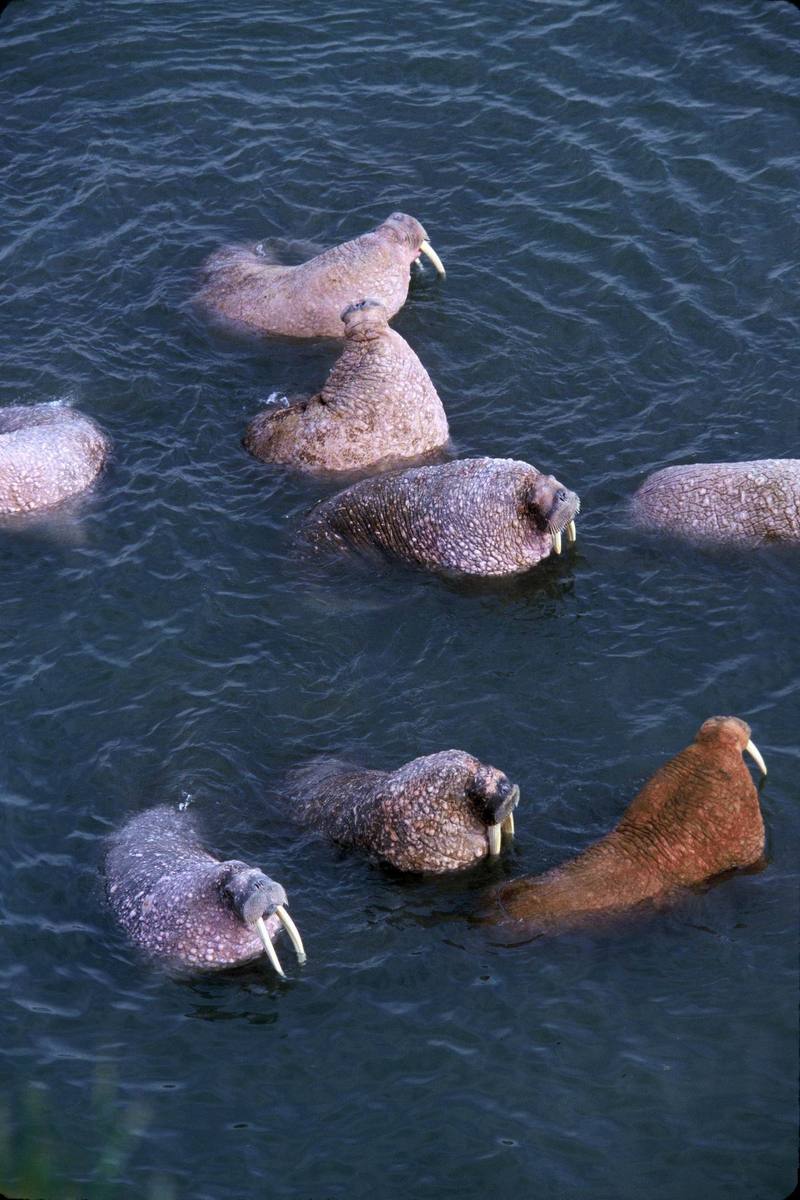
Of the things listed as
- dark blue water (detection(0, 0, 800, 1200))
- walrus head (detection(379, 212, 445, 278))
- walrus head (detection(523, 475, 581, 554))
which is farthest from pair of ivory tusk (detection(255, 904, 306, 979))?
walrus head (detection(379, 212, 445, 278))

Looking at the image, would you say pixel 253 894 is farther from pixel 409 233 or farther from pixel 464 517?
pixel 409 233

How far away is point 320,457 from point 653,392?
12.5 feet

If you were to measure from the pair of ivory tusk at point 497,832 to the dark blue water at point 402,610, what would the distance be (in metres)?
0.17

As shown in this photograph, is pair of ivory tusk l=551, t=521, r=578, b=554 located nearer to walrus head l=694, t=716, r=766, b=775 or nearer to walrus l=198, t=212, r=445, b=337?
walrus head l=694, t=716, r=766, b=775

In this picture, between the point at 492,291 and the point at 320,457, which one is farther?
the point at 492,291

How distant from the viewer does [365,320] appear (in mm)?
16594

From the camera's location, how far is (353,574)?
1534cm

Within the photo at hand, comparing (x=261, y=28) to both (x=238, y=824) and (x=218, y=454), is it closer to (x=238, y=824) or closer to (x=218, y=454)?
(x=218, y=454)

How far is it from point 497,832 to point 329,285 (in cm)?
812

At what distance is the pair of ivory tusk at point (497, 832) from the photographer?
12.1 m

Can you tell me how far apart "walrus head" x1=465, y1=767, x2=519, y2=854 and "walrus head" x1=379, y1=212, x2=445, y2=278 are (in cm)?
813

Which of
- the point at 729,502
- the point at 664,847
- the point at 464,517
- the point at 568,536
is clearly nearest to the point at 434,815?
the point at 664,847

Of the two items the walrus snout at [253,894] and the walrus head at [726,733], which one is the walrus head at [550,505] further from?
the walrus snout at [253,894]

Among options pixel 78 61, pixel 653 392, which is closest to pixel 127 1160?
pixel 653 392
